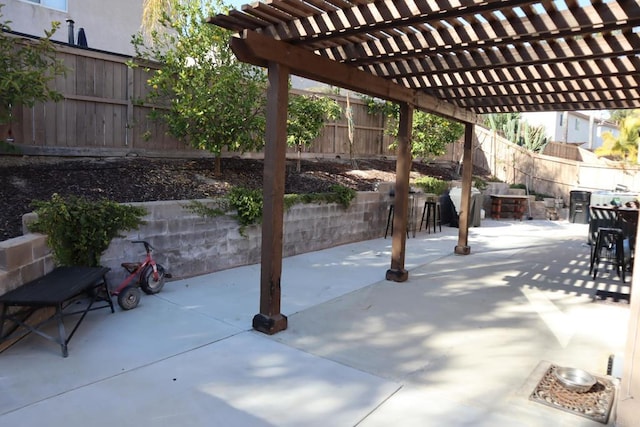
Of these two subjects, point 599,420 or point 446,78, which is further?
point 446,78

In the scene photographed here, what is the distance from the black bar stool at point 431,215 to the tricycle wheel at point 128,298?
7124mm

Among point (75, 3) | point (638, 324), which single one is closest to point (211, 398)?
point (638, 324)

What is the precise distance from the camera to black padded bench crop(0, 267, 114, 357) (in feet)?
11.2

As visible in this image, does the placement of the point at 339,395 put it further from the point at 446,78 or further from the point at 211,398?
the point at 446,78

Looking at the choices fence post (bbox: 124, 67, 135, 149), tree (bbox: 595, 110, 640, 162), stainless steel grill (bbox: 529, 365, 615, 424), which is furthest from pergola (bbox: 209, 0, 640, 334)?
tree (bbox: 595, 110, 640, 162)

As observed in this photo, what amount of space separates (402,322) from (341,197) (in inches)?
156

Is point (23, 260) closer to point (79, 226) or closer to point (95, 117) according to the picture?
point (79, 226)

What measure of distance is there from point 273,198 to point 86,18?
9547 mm

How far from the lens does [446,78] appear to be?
5883 millimetres

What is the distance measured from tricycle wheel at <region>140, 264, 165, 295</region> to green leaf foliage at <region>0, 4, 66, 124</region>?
2276 millimetres

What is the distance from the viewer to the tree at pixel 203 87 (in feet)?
22.0

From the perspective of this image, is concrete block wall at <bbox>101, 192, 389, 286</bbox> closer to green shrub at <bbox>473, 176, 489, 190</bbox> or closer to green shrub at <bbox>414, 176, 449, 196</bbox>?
green shrub at <bbox>414, 176, 449, 196</bbox>

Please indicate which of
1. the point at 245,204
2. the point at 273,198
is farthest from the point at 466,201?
the point at 273,198

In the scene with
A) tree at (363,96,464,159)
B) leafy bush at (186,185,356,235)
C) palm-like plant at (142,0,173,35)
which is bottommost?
leafy bush at (186,185,356,235)
